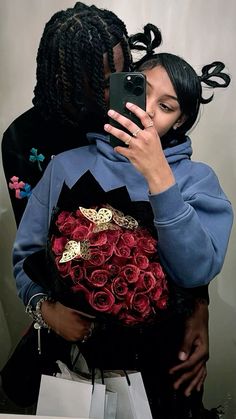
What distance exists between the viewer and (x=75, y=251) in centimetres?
73

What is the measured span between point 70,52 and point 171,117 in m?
0.20

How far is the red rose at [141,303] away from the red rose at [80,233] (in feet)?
0.38

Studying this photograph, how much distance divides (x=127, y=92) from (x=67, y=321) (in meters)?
0.38

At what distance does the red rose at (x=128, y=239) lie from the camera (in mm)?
745

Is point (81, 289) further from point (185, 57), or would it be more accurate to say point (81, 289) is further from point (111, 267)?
point (185, 57)

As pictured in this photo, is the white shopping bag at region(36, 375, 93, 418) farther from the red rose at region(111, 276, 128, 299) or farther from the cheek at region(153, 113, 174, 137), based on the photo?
the cheek at region(153, 113, 174, 137)

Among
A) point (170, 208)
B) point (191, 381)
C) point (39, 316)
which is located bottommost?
point (191, 381)

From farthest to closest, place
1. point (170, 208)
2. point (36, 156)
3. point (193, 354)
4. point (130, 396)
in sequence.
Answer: point (36, 156)
point (193, 354)
point (130, 396)
point (170, 208)

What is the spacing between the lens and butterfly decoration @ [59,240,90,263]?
73cm

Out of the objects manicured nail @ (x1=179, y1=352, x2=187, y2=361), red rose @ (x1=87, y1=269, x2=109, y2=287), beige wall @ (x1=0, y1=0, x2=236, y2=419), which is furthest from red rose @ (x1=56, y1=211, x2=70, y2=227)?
A: beige wall @ (x1=0, y1=0, x2=236, y2=419)

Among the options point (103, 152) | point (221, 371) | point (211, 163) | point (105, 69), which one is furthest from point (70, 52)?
point (221, 371)

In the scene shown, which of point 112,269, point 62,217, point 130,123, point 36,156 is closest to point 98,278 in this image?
point 112,269

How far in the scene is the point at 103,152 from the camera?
0.89 metres

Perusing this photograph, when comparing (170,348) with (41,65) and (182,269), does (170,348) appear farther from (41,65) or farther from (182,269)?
(41,65)
